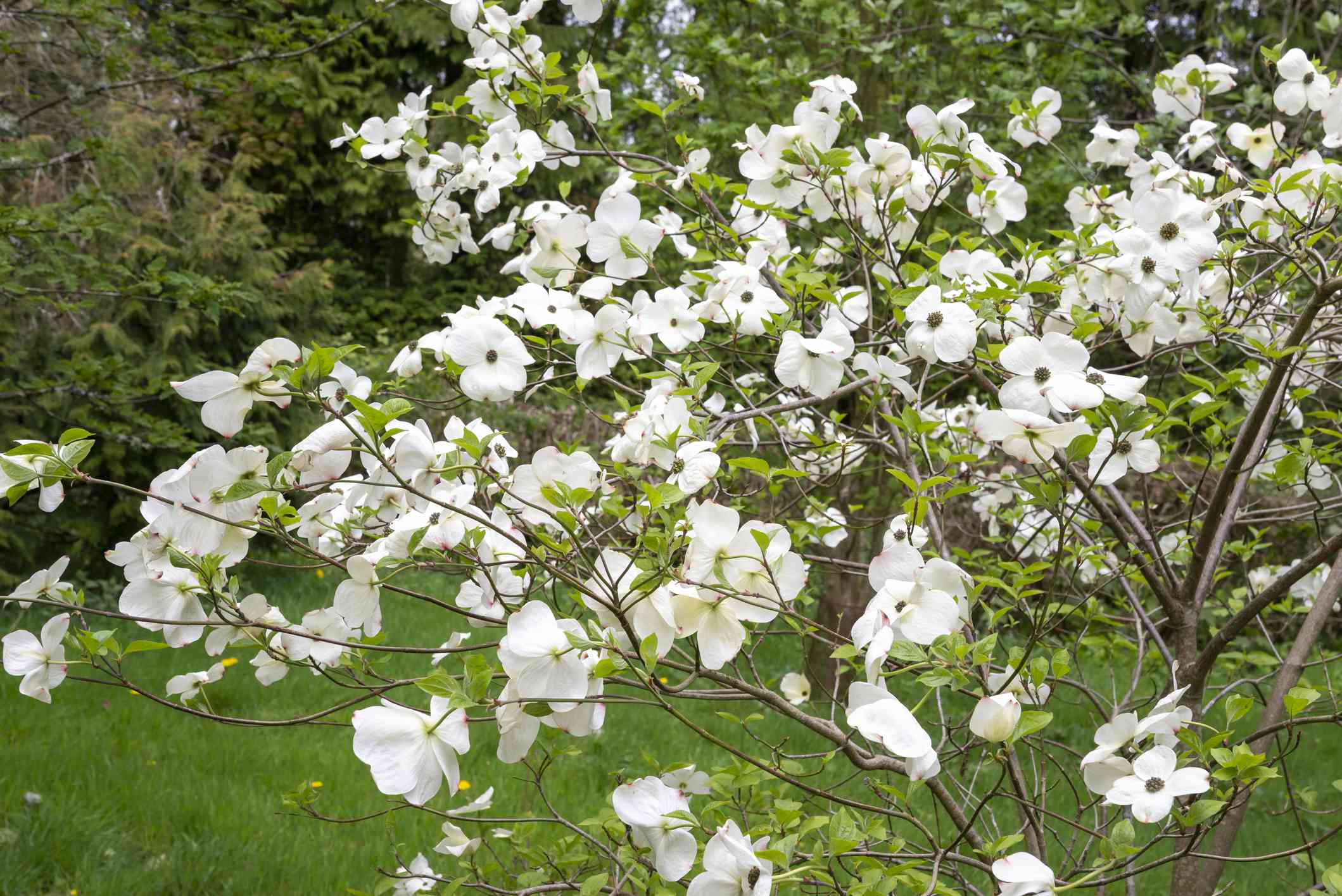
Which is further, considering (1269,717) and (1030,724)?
(1269,717)

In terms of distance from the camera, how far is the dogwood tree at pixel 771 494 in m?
1.04

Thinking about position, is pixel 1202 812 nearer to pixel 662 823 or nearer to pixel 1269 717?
pixel 662 823

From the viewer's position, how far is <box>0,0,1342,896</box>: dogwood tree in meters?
1.04

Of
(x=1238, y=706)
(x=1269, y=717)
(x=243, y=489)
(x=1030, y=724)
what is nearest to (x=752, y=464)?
(x=1030, y=724)

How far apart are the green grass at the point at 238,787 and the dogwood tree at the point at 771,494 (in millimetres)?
387

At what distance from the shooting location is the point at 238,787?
3.01 metres

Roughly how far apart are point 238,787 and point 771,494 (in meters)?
1.97

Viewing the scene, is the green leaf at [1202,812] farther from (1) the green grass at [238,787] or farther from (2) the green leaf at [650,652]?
(1) the green grass at [238,787]

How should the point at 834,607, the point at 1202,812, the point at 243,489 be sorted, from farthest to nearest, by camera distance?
the point at 834,607 < the point at 1202,812 < the point at 243,489

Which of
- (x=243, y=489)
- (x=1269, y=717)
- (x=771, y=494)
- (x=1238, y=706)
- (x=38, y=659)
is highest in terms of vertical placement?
(x=243, y=489)

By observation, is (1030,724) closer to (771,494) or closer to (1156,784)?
(1156,784)

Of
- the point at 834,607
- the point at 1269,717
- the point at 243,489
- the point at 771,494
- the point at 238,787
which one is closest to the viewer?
the point at 243,489

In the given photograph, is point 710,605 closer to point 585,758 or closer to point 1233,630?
point 1233,630

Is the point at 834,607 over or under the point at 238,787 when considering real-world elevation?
under
